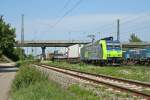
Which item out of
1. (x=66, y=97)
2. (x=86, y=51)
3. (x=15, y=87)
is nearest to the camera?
(x=66, y=97)

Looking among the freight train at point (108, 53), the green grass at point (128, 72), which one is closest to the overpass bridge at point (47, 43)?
the freight train at point (108, 53)

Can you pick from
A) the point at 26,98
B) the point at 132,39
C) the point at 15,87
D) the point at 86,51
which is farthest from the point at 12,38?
the point at 132,39

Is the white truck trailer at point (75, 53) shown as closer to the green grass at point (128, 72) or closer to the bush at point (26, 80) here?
the green grass at point (128, 72)

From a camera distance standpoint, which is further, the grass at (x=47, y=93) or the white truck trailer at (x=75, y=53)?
the white truck trailer at (x=75, y=53)

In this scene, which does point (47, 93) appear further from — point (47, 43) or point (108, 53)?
point (47, 43)

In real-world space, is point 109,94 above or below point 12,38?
below

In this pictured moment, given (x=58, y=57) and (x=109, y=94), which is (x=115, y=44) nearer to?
(x=109, y=94)

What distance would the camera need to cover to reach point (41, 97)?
1501 cm

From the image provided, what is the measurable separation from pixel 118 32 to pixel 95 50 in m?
21.2

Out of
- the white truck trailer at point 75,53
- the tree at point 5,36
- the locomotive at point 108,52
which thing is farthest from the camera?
the white truck trailer at point 75,53

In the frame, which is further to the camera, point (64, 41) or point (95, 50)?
point (64, 41)

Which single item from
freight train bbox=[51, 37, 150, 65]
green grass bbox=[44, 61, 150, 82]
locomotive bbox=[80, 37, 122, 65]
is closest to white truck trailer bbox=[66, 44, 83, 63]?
freight train bbox=[51, 37, 150, 65]

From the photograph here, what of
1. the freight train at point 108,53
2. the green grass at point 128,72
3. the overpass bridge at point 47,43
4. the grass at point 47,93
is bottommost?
the grass at point 47,93

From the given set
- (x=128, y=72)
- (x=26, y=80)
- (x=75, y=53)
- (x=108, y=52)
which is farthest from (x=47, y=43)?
(x=26, y=80)
